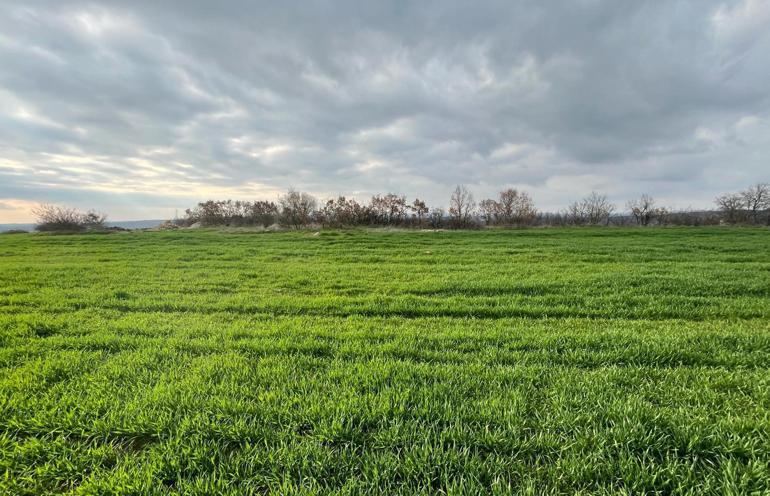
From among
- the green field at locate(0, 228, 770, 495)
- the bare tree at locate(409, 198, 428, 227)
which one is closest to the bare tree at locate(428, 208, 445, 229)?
the bare tree at locate(409, 198, 428, 227)

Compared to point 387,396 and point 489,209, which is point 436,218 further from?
point 387,396

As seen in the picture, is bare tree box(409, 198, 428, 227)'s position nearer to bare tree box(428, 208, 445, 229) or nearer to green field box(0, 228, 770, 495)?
bare tree box(428, 208, 445, 229)

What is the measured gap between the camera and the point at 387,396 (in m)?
3.09

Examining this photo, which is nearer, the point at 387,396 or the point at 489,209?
the point at 387,396

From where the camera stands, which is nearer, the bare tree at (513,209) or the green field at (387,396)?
the green field at (387,396)

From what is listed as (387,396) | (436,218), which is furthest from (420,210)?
(387,396)

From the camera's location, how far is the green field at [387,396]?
7.45ft

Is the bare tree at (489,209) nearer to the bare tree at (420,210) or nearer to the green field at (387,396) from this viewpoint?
the bare tree at (420,210)

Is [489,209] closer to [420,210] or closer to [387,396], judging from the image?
[420,210]

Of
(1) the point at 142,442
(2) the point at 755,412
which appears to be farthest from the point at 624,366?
(1) the point at 142,442

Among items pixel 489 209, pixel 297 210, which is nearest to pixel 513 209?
pixel 489 209

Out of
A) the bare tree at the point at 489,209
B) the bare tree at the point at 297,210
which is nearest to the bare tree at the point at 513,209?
the bare tree at the point at 489,209

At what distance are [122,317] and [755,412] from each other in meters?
8.83

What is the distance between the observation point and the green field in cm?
227
